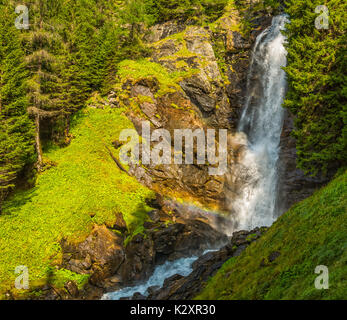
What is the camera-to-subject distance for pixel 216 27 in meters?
37.7

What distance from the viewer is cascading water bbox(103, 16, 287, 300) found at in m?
24.8

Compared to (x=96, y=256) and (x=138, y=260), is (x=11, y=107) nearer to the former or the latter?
(x=96, y=256)

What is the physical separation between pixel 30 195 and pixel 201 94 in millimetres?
21288

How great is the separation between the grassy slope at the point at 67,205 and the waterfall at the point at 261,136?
33.8 ft

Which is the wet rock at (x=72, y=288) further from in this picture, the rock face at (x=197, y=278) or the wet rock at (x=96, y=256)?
the rock face at (x=197, y=278)

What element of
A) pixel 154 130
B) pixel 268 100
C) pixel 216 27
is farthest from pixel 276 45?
pixel 154 130

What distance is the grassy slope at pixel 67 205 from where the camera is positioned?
51.1 ft

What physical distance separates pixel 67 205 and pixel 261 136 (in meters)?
21.5

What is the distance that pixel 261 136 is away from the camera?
2869 centimetres

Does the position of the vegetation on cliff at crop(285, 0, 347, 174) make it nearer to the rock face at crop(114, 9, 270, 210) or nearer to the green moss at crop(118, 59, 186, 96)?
the rock face at crop(114, 9, 270, 210)

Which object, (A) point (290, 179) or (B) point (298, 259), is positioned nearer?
(B) point (298, 259)

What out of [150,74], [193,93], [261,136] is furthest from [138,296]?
[150,74]
